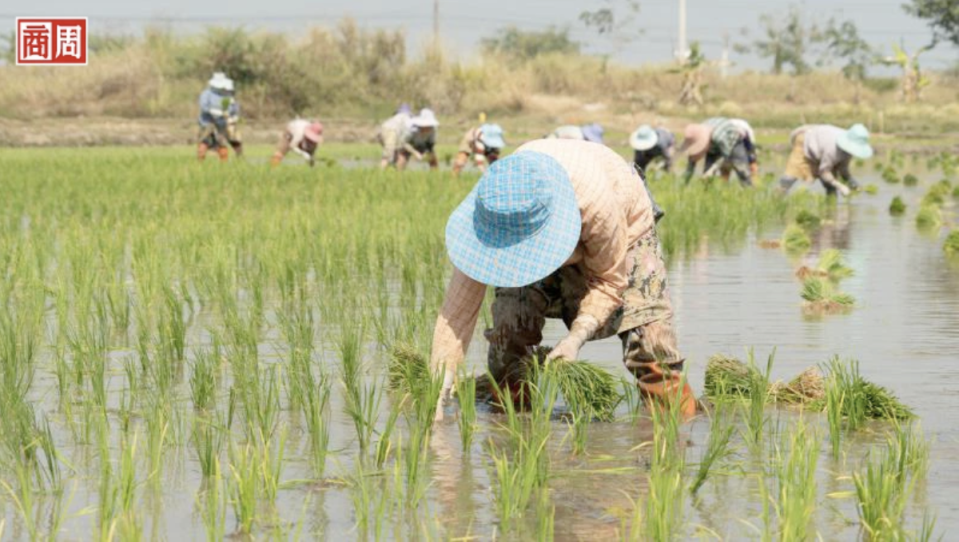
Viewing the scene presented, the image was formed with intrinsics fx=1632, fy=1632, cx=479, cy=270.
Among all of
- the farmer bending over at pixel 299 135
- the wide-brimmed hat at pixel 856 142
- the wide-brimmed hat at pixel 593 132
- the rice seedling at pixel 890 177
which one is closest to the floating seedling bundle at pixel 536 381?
the wide-brimmed hat at pixel 856 142

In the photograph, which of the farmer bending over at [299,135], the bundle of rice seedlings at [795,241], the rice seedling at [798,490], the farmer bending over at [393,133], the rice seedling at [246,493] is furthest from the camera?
the farmer bending over at [299,135]

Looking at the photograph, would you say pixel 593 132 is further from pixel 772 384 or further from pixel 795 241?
pixel 772 384

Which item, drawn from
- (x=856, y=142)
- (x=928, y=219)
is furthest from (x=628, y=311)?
(x=856, y=142)

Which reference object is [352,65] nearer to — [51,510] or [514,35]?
[51,510]

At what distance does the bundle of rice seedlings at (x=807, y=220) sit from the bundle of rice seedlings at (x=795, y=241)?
1700 millimetres

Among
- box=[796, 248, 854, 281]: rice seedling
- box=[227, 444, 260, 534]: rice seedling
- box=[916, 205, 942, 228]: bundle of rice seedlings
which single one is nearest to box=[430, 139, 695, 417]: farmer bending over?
box=[227, 444, 260, 534]: rice seedling

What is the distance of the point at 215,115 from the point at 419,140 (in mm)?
2371

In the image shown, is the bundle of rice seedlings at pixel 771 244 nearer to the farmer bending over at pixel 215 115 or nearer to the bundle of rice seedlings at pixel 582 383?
the bundle of rice seedlings at pixel 582 383

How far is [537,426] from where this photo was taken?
12.5 feet

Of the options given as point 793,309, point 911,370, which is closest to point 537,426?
point 911,370

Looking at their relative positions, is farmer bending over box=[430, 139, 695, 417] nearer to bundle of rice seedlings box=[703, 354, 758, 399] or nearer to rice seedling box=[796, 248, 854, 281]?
bundle of rice seedlings box=[703, 354, 758, 399]

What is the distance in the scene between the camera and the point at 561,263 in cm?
384

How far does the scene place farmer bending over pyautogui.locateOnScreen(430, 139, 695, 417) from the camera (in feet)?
12.7

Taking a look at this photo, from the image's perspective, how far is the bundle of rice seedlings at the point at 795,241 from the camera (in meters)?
10.6
